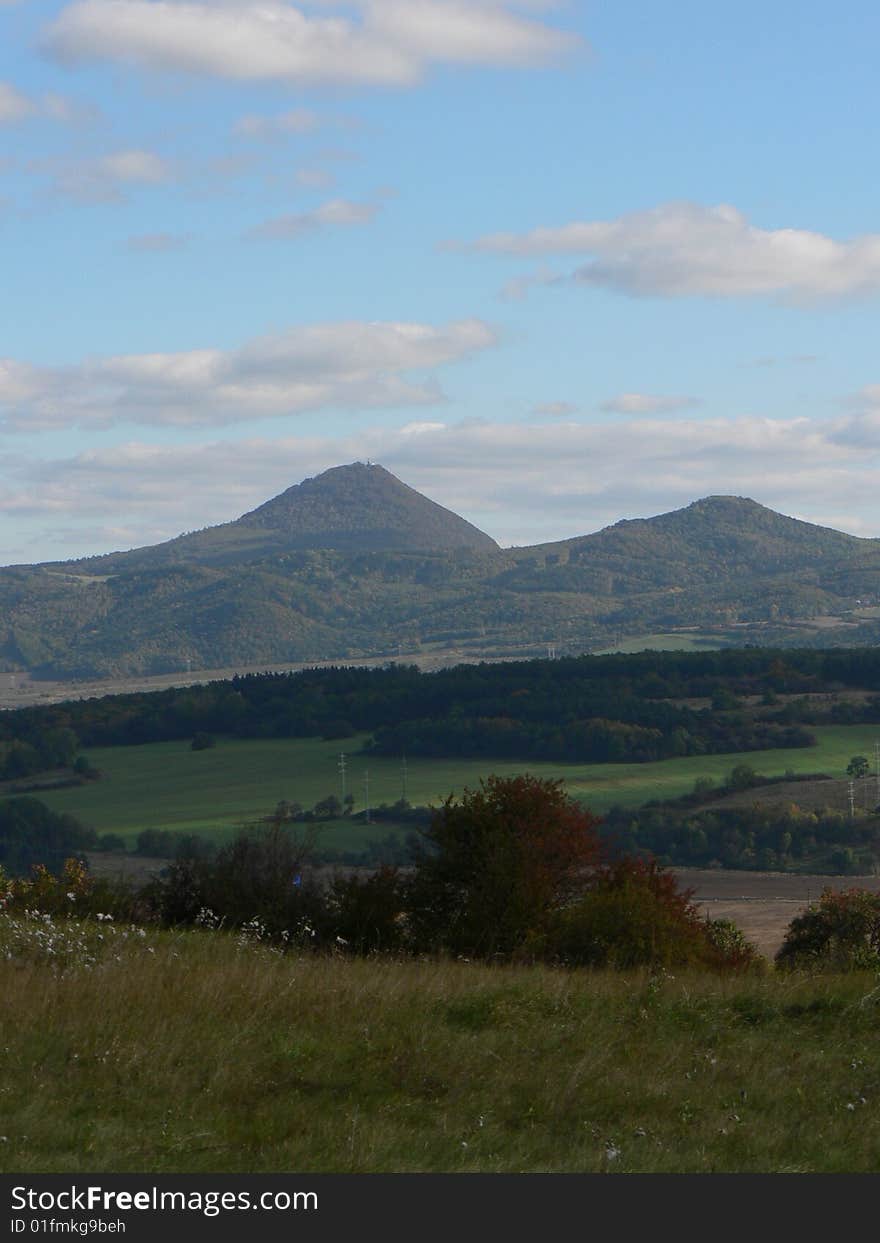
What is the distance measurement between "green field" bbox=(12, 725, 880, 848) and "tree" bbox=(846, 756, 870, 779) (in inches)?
41.0

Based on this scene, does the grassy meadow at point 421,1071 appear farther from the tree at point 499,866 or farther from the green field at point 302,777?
the green field at point 302,777

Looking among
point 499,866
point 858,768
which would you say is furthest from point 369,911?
point 858,768

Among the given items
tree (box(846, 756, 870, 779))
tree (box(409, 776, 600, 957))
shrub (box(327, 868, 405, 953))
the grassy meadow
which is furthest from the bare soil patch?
the grassy meadow

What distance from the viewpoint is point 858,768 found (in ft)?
345

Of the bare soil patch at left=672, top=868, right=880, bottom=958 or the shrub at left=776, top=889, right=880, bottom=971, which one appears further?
the bare soil patch at left=672, top=868, right=880, bottom=958

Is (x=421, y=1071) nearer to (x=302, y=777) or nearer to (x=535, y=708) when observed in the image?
(x=302, y=777)

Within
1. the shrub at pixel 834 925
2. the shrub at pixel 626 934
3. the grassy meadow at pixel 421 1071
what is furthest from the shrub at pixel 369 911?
the shrub at pixel 834 925

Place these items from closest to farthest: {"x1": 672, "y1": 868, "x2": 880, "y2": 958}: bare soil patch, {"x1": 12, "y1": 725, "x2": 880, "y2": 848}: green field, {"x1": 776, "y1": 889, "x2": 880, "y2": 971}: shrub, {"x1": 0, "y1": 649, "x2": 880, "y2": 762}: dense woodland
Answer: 1. {"x1": 776, "y1": 889, "x2": 880, "y2": 971}: shrub
2. {"x1": 672, "y1": 868, "x2": 880, "y2": 958}: bare soil patch
3. {"x1": 12, "y1": 725, "x2": 880, "y2": 848}: green field
4. {"x1": 0, "y1": 649, "x2": 880, "y2": 762}: dense woodland

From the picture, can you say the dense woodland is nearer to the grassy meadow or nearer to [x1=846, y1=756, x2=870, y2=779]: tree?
[x1=846, y1=756, x2=870, y2=779]: tree

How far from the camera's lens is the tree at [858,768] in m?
104

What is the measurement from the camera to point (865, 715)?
124 metres

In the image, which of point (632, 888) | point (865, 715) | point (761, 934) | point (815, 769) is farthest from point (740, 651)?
point (632, 888)

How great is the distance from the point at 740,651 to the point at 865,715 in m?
32.8

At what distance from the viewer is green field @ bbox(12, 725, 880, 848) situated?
102m
